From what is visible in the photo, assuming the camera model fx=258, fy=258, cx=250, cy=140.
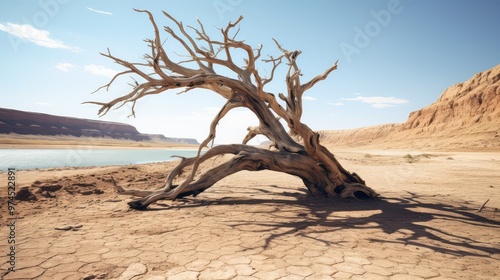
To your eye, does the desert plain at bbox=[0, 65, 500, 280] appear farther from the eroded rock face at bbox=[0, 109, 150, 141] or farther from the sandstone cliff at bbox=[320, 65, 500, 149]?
the eroded rock face at bbox=[0, 109, 150, 141]

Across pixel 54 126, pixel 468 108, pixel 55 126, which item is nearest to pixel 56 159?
pixel 468 108

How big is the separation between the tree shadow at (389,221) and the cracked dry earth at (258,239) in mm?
16

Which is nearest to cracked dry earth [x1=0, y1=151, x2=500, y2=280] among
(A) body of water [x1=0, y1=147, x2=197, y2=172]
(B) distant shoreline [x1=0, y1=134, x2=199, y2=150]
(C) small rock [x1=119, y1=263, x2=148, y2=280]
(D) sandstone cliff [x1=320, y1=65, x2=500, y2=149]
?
(C) small rock [x1=119, y1=263, x2=148, y2=280]

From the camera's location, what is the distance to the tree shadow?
124 inches

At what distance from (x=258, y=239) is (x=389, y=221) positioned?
2.24m

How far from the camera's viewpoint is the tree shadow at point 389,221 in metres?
3.16

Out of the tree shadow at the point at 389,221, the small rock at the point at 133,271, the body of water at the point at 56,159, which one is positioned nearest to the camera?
the small rock at the point at 133,271

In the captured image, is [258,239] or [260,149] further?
[260,149]

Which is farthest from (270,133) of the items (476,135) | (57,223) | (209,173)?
(476,135)

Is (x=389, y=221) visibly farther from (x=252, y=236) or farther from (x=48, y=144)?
(x=48, y=144)

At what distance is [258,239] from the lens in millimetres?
3252

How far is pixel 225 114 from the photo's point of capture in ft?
19.2

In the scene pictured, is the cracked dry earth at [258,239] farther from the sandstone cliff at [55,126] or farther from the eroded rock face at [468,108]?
the sandstone cliff at [55,126]

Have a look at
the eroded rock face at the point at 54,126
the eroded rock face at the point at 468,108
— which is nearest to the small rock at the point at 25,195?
the eroded rock face at the point at 468,108
